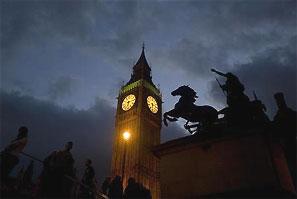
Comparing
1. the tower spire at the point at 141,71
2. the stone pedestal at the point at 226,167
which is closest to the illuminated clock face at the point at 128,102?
the tower spire at the point at 141,71

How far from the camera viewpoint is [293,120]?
9.54 meters

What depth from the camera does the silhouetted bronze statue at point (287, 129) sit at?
9.46 m

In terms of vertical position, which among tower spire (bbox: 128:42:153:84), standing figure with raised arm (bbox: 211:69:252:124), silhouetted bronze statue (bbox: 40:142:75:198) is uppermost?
tower spire (bbox: 128:42:153:84)

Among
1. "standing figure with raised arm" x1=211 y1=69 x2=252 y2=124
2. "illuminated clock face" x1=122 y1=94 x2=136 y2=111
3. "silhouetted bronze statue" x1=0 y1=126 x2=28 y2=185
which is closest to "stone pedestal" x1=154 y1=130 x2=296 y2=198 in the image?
"standing figure with raised arm" x1=211 y1=69 x2=252 y2=124

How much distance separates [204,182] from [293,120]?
10.2 feet

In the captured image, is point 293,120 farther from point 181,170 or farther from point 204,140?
point 181,170

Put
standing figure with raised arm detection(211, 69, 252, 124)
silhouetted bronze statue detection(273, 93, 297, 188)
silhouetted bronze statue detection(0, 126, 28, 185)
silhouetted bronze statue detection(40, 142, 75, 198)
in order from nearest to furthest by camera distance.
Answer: silhouetted bronze statue detection(0, 126, 28, 185) < silhouetted bronze statue detection(273, 93, 297, 188) < silhouetted bronze statue detection(40, 142, 75, 198) < standing figure with raised arm detection(211, 69, 252, 124)

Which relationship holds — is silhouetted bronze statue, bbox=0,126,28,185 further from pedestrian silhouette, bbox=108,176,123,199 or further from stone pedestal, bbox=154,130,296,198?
stone pedestal, bbox=154,130,296,198

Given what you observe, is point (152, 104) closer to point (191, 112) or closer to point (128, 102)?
→ point (128, 102)

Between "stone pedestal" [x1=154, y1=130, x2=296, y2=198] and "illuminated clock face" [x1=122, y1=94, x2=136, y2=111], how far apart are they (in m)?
66.6

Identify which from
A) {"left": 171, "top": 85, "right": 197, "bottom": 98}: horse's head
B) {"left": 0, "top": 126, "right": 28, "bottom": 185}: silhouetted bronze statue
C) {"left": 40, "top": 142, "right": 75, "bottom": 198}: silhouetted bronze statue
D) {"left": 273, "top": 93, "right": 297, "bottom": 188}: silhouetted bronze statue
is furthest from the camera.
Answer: {"left": 171, "top": 85, "right": 197, "bottom": 98}: horse's head

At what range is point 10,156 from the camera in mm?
8680

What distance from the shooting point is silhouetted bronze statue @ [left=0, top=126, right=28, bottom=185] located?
8570mm

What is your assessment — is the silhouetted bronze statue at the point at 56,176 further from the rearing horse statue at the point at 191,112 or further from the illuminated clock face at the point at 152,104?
the illuminated clock face at the point at 152,104
